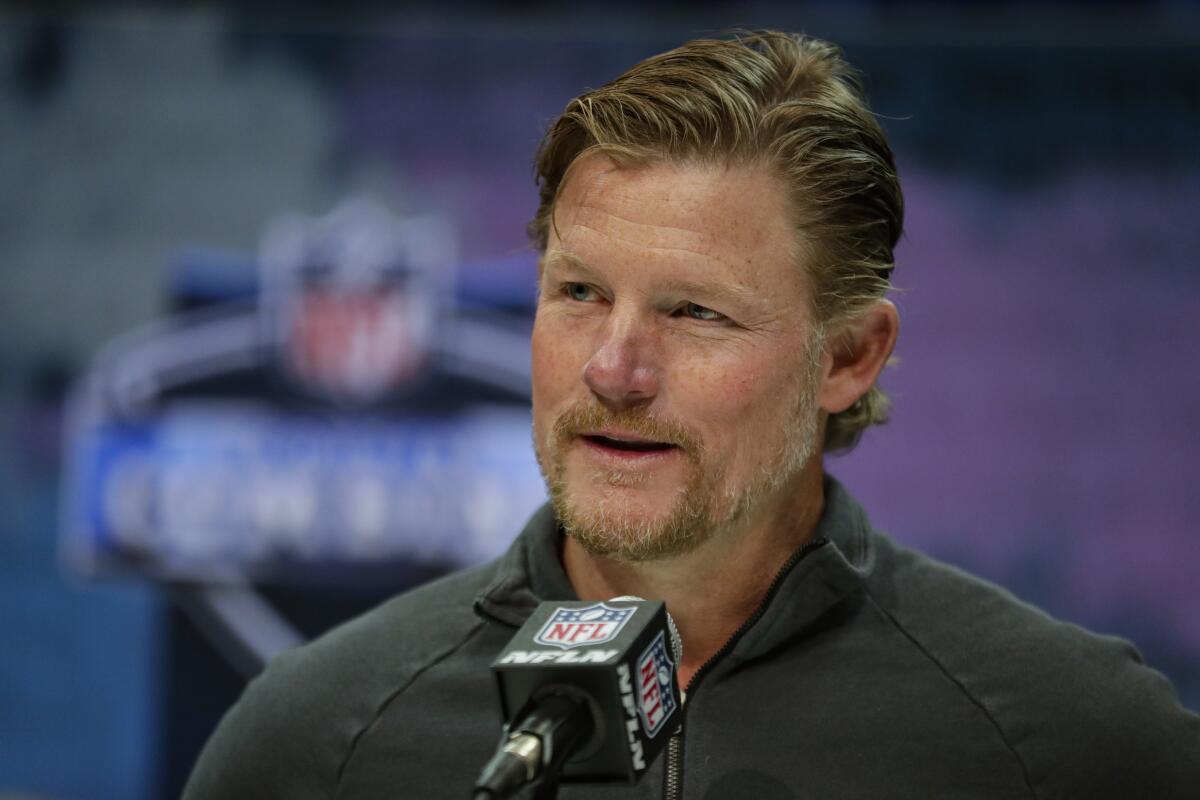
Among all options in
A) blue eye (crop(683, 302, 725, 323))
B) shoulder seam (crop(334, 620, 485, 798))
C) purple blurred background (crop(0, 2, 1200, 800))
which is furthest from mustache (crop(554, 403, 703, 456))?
purple blurred background (crop(0, 2, 1200, 800))

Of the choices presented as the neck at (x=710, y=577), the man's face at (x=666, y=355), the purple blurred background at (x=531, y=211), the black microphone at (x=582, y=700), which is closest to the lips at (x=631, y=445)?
the man's face at (x=666, y=355)

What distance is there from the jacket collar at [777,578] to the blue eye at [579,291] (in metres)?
0.23

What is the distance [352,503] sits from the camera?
11.0 ft

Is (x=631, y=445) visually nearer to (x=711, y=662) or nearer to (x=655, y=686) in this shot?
(x=711, y=662)

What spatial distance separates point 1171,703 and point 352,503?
87.7 inches

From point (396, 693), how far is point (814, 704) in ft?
1.28

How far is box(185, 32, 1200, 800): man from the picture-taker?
1.33 metres

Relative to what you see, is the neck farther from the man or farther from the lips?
the lips

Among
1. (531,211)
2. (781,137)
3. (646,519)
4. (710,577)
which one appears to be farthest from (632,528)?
(531,211)

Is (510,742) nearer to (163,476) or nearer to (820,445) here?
(820,445)

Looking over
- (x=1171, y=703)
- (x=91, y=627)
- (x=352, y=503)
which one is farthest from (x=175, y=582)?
(x=1171, y=703)

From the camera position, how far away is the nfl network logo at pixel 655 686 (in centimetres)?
99

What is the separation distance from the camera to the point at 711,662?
1.37 metres

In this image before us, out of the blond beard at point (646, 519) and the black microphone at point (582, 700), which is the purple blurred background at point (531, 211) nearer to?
the blond beard at point (646, 519)
